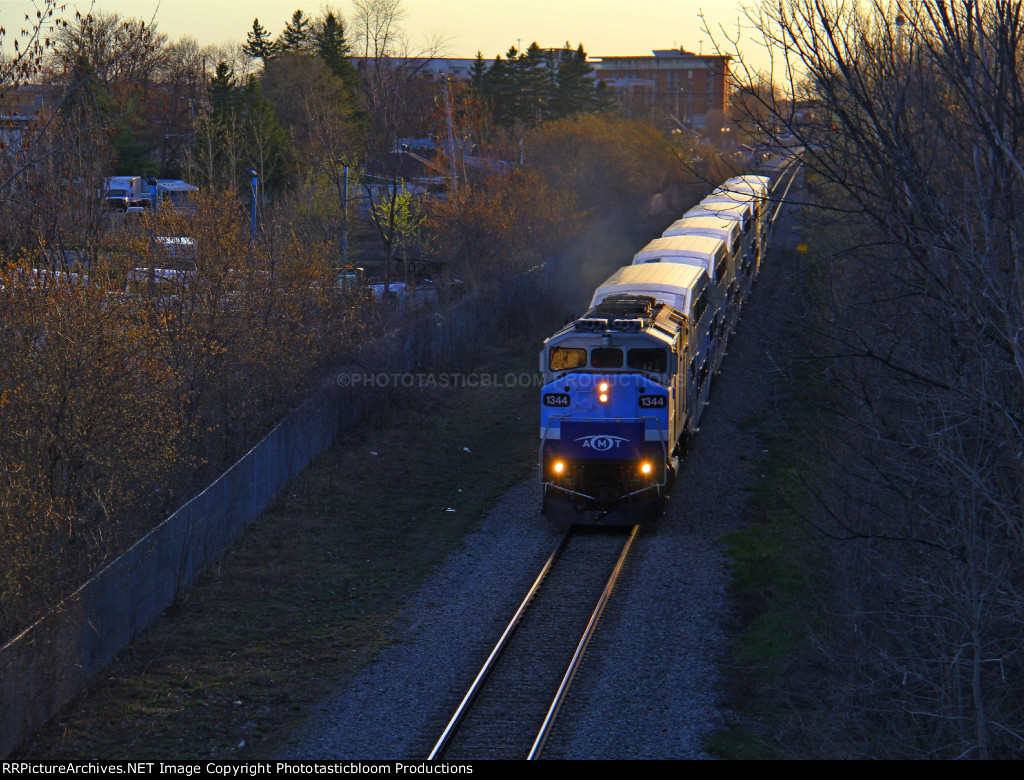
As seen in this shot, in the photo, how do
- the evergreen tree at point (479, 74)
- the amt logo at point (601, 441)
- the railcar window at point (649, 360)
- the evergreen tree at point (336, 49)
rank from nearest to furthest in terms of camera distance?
1. the amt logo at point (601, 441)
2. the railcar window at point (649, 360)
3. the evergreen tree at point (336, 49)
4. the evergreen tree at point (479, 74)

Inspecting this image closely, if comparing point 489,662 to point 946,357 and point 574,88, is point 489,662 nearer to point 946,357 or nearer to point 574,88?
point 946,357

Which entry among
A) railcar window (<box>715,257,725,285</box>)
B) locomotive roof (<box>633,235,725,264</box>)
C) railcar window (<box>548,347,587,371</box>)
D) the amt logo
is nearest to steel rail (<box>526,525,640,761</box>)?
the amt logo

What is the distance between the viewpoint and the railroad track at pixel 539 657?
33.3 feet

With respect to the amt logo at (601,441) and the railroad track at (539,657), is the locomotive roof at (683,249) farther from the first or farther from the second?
the railroad track at (539,657)

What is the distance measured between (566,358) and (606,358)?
71cm

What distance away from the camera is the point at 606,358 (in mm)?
16781

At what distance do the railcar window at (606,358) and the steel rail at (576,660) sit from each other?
292 cm

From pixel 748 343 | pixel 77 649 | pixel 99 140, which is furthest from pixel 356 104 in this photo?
pixel 77 649

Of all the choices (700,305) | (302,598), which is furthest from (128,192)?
(302,598)

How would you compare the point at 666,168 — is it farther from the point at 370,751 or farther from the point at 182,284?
the point at 370,751

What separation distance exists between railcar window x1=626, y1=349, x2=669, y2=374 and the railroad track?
9.18ft

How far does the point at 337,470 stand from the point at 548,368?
230 inches

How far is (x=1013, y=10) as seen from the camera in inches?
317

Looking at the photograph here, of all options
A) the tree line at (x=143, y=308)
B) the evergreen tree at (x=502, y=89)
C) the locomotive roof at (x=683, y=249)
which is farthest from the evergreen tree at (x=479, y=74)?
the locomotive roof at (x=683, y=249)
